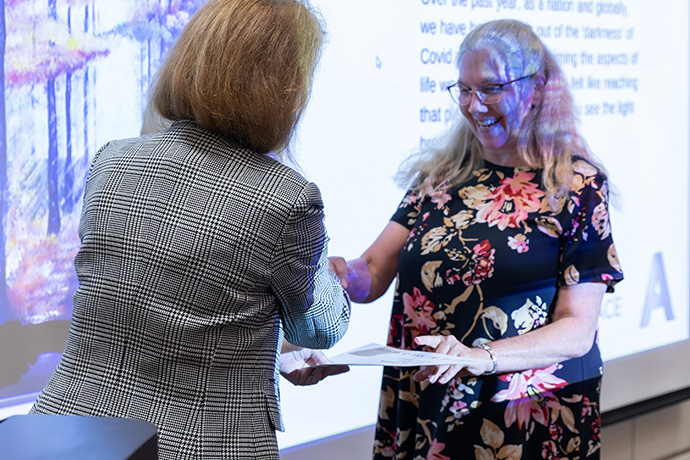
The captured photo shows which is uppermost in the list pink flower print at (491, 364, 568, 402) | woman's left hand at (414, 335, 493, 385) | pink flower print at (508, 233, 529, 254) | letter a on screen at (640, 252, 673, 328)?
pink flower print at (508, 233, 529, 254)

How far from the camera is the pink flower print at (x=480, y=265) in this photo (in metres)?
1.78

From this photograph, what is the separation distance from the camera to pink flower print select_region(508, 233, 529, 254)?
1769mm

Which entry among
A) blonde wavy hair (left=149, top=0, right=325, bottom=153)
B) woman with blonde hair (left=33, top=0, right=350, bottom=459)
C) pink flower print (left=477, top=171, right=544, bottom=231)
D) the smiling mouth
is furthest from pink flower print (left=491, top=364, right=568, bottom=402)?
blonde wavy hair (left=149, top=0, right=325, bottom=153)

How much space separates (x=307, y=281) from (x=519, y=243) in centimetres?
75

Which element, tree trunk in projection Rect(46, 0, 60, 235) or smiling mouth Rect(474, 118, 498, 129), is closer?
tree trunk in projection Rect(46, 0, 60, 235)

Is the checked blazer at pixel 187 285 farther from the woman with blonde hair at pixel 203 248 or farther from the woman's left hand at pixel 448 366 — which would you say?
the woman's left hand at pixel 448 366

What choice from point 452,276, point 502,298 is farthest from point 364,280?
point 502,298

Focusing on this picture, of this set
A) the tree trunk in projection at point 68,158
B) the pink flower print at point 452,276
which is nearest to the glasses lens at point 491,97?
the pink flower print at point 452,276

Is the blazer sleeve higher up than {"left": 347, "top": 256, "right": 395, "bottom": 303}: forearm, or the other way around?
the blazer sleeve

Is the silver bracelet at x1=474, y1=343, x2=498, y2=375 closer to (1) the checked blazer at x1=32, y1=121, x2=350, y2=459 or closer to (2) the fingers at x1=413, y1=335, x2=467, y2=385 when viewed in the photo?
(2) the fingers at x1=413, y1=335, x2=467, y2=385

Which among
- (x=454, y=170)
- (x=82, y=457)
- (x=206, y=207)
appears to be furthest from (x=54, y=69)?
(x=82, y=457)

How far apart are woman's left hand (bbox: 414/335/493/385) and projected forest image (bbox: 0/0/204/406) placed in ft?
2.77

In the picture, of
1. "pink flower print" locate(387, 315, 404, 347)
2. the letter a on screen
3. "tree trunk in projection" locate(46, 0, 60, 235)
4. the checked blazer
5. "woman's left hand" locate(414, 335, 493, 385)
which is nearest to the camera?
the checked blazer

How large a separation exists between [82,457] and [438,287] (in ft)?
3.74
